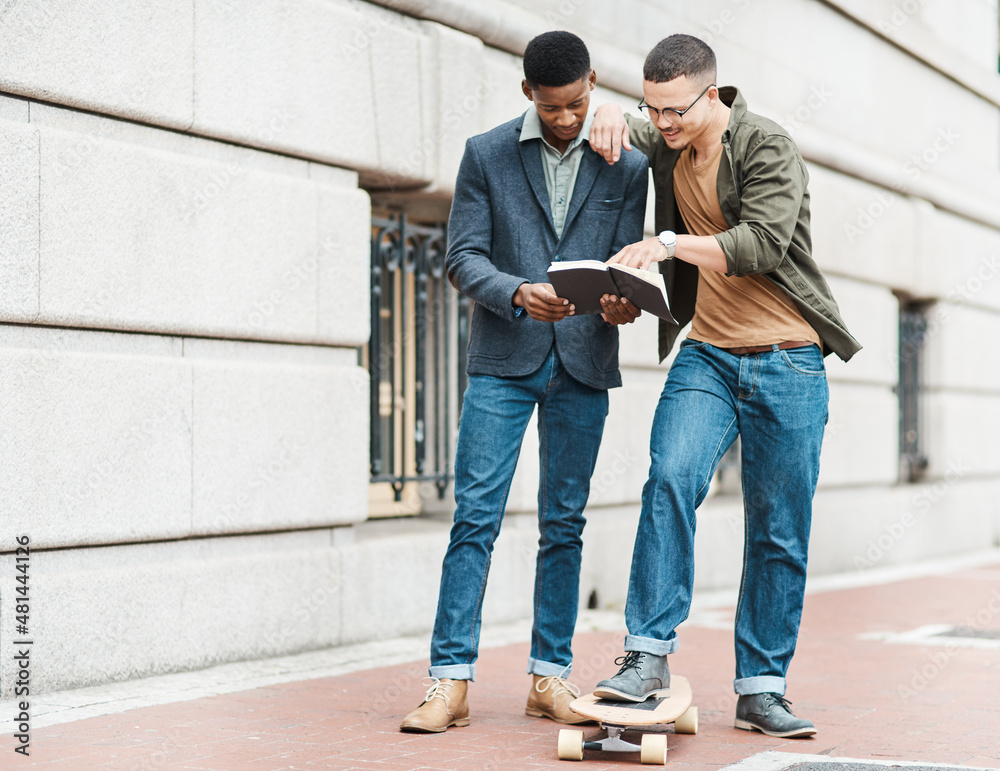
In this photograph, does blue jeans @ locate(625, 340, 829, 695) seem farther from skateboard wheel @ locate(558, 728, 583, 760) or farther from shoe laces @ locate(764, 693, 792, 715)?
skateboard wheel @ locate(558, 728, 583, 760)

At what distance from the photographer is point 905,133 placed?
38.4 ft

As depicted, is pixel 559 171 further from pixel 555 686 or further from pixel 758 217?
pixel 555 686

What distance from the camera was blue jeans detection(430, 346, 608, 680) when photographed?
4.13 m

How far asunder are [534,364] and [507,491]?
1.41 ft

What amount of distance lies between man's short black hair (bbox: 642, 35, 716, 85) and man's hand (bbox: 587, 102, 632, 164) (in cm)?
22

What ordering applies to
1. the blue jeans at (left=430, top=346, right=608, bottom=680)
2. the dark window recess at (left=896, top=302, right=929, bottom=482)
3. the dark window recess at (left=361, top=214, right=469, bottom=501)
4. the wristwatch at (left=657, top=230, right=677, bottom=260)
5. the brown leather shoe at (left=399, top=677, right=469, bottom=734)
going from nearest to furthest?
the wristwatch at (left=657, top=230, right=677, bottom=260) → the brown leather shoe at (left=399, top=677, right=469, bottom=734) → the blue jeans at (left=430, top=346, right=608, bottom=680) → the dark window recess at (left=361, top=214, right=469, bottom=501) → the dark window recess at (left=896, top=302, right=929, bottom=482)

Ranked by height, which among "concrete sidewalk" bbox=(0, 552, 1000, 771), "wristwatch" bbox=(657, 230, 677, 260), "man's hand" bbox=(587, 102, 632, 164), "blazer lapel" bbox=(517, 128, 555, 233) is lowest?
"concrete sidewalk" bbox=(0, 552, 1000, 771)

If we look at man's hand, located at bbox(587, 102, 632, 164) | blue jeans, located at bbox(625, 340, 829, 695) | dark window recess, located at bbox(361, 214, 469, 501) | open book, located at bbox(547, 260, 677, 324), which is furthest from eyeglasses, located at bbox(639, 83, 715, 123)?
dark window recess, located at bbox(361, 214, 469, 501)

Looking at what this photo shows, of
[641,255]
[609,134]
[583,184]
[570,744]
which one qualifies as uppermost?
[609,134]

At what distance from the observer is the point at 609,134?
4.17m

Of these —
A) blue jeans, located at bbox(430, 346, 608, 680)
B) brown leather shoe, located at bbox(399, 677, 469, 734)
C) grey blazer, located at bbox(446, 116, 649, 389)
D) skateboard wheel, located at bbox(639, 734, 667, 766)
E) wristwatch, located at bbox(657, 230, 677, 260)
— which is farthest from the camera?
grey blazer, located at bbox(446, 116, 649, 389)

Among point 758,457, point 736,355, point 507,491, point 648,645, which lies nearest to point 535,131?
point 736,355

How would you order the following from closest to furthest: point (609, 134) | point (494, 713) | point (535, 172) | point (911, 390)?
point (609, 134) → point (535, 172) → point (494, 713) → point (911, 390)

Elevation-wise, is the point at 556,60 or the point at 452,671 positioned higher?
the point at 556,60
